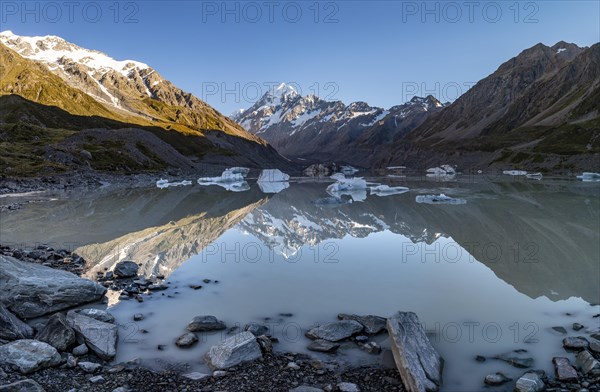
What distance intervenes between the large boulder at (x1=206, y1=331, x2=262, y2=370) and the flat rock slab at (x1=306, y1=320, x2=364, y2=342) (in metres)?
1.64

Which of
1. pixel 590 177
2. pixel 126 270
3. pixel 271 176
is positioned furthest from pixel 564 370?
pixel 271 176

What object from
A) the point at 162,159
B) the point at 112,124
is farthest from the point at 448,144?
the point at 112,124

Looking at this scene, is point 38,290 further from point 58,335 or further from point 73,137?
point 73,137

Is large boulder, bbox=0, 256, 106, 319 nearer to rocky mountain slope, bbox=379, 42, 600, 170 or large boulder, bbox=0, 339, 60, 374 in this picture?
large boulder, bbox=0, 339, 60, 374

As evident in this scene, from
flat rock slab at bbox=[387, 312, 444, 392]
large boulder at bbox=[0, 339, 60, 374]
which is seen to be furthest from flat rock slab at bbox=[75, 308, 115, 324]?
flat rock slab at bbox=[387, 312, 444, 392]

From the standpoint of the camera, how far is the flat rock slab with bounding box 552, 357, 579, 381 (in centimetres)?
756

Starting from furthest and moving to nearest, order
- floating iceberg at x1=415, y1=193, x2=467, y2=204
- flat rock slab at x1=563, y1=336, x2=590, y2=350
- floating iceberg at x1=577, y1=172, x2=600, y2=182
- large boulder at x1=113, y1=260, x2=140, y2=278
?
floating iceberg at x1=577, y1=172, x2=600, y2=182
floating iceberg at x1=415, y1=193, x2=467, y2=204
large boulder at x1=113, y1=260, x2=140, y2=278
flat rock slab at x1=563, y1=336, x2=590, y2=350

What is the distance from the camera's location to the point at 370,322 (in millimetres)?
10188

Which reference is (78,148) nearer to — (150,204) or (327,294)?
(150,204)

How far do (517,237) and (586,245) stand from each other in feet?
10.8

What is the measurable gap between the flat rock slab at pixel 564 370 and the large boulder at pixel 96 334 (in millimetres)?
8826

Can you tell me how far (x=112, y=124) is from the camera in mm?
166500

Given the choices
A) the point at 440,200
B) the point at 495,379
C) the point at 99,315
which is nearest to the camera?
the point at 495,379

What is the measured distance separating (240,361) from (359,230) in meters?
18.3
